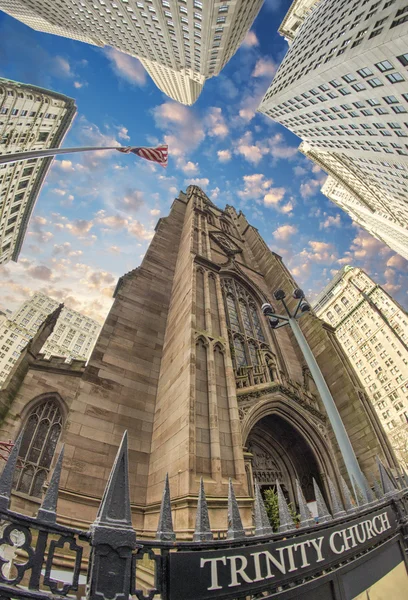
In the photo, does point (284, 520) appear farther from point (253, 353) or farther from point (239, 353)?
point (253, 353)

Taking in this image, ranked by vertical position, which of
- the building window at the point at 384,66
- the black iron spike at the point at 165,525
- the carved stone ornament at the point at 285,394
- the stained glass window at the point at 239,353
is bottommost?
the black iron spike at the point at 165,525

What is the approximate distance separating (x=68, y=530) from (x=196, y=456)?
640 centimetres

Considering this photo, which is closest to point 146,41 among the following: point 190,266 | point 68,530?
point 190,266

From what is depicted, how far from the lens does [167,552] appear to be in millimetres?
2240

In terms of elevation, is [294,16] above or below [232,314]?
above

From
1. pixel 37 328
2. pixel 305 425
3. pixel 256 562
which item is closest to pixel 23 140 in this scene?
pixel 305 425

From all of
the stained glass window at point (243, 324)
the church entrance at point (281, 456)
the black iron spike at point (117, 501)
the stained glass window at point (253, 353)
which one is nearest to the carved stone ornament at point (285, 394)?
the church entrance at point (281, 456)

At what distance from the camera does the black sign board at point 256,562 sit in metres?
2.19

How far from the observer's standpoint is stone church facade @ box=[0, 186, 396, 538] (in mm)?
8227

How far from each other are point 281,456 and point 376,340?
223ft

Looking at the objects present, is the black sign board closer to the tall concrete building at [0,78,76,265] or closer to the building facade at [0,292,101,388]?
the tall concrete building at [0,78,76,265]

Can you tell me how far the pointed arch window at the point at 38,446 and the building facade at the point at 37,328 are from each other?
69.8m

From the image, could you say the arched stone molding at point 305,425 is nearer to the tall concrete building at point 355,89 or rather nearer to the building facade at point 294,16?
the tall concrete building at point 355,89

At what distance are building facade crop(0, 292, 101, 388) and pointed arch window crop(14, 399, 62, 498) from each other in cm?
6978
